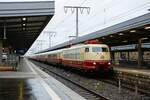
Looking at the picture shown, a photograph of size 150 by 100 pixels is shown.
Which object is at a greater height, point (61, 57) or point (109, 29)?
point (109, 29)

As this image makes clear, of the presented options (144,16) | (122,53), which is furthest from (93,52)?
(122,53)

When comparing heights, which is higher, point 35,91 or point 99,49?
point 99,49

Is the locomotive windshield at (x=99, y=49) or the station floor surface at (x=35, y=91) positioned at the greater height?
the locomotive windshield at (x=99, y=49)

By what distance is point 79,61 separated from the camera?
3148cm

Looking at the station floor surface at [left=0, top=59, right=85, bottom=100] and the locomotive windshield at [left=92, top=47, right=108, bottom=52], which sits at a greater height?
the locomotive windshield at [left=92, top=47, right=108, bottom=52]

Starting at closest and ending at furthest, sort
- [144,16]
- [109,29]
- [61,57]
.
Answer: [144,16] → [109,29] → [61,57]

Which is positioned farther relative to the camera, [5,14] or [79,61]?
[79,61]

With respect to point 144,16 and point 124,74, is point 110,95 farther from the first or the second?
point 144,16

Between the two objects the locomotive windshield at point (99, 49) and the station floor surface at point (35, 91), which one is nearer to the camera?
the station floor surface at point (35, 91)

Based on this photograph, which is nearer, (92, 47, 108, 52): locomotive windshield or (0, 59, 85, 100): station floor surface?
(0, 59, 85, 100): station floor surface

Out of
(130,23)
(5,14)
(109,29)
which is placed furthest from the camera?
(109,29)

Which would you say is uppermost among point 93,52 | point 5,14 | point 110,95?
point 5,14

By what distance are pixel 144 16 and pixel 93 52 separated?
5235 millimetres

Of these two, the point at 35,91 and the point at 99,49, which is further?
the point at 99,49
